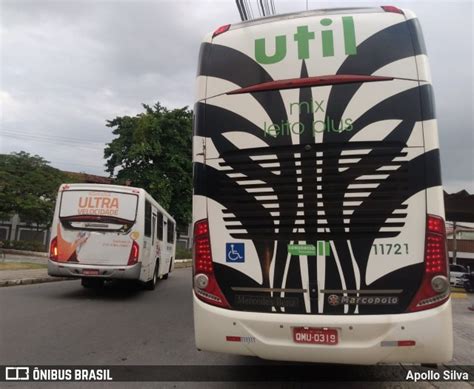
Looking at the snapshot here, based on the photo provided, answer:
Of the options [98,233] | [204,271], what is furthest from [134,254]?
[204,271]

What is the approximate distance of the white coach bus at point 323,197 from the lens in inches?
154

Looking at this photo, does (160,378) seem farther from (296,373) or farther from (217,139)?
(217,139)

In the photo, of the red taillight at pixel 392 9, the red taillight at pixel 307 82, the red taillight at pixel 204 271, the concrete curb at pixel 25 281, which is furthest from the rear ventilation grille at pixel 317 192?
the concrete curb at pixel 25 281

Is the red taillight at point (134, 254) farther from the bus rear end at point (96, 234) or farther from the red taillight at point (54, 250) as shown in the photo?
the red taillight at point (54, 250)

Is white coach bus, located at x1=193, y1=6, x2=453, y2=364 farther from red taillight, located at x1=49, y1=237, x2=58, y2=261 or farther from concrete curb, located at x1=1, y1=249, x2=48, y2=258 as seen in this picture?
concrete curb, located at x1=1, y1=249, x2=48, y2=258

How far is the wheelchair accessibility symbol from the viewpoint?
430 cm

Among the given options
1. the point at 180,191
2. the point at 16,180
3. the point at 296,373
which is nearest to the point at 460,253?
the point at 180,191

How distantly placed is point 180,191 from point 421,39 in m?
28.1

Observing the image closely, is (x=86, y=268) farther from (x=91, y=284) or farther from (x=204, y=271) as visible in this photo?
(x=204, y=271)

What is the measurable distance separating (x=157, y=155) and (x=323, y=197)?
89.8ft

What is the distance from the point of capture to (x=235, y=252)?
432 cm

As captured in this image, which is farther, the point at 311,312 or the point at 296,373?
the point at 296,373

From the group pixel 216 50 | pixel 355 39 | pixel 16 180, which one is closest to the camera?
pixel 355 39

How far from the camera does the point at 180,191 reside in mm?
31719
